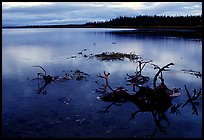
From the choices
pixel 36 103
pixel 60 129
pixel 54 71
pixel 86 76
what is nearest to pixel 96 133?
pixel 60 129

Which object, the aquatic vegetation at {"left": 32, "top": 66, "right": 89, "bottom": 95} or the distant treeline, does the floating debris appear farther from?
the distant treeline

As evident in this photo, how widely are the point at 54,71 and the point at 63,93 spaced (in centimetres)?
709

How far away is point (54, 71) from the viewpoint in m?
20.7

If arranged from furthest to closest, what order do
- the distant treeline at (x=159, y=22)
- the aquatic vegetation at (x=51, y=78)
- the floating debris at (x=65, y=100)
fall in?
the distant treeline at (x=159, y=22) < the aquatic vegetation at (x=51, y=78) < the floating debris at (x=65, y=100)

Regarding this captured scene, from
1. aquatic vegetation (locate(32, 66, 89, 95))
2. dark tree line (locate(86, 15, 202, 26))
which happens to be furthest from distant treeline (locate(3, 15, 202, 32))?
aquatic vegetation (locate(32, 66, 89, 95))

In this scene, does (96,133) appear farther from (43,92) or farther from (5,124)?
(43,92)

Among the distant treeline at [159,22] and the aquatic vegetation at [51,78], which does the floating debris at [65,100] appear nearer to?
A: the aquatic vegetation at [51,78]

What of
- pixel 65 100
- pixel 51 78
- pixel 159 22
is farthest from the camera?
pixel 159 22

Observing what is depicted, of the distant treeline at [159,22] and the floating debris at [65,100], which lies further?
the distant treeline at [159,22]

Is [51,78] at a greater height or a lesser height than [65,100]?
greater

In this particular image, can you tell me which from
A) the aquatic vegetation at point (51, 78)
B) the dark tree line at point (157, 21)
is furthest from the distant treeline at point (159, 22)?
the aquatic vegetation at point (51, 78)

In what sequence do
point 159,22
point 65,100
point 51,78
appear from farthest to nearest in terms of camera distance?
point 159,22 → point 51,78 → point 65,100

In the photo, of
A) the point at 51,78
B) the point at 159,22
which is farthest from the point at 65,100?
the point at 159,22

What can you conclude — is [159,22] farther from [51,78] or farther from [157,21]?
[51,78]
